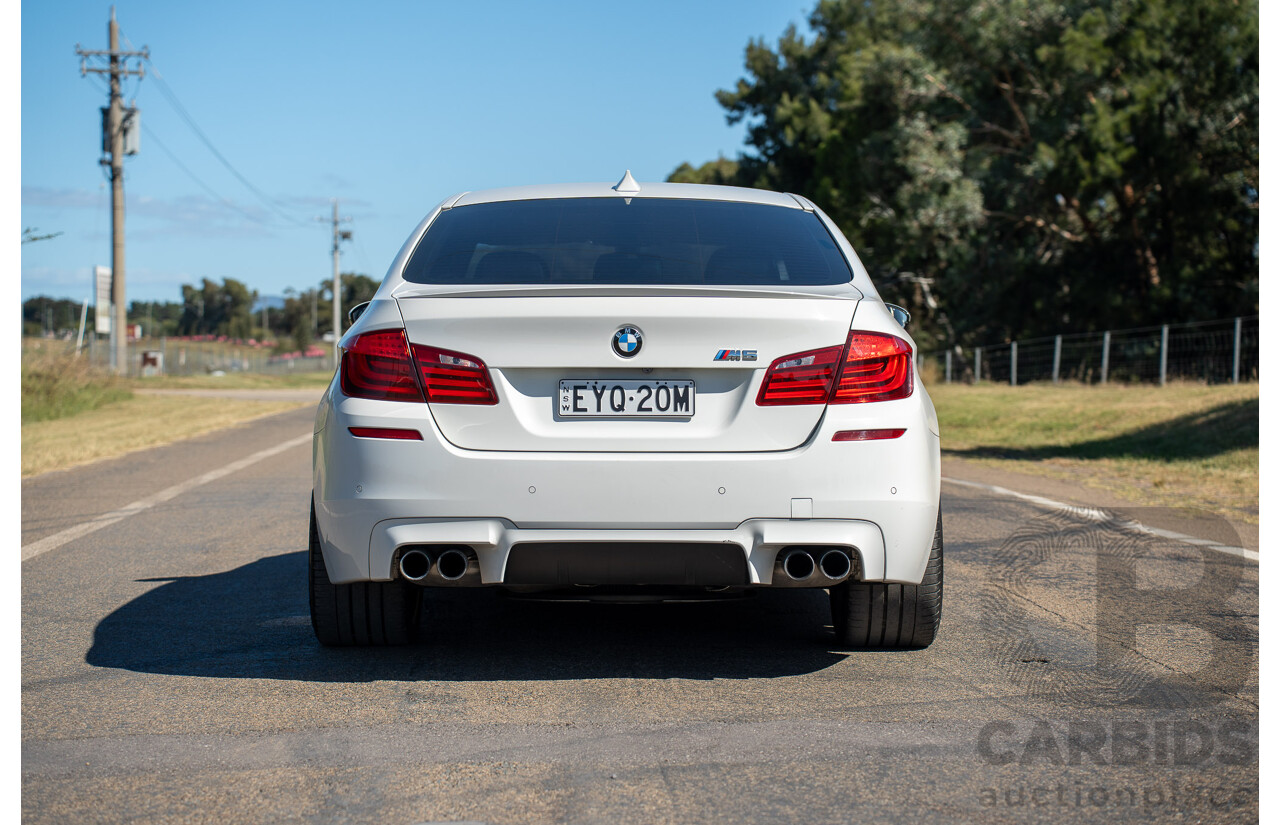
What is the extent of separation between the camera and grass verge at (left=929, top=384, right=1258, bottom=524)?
10656 millimetres

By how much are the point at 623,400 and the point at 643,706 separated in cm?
96

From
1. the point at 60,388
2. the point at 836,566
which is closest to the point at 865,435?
the point at 836,566

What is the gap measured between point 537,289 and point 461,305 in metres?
0.25

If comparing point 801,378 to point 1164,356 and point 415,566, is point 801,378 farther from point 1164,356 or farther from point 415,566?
point 1164,356

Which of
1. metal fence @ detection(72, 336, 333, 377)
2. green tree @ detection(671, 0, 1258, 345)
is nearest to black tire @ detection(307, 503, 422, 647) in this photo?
metal fence @ detection(72, 336, 333, 377)

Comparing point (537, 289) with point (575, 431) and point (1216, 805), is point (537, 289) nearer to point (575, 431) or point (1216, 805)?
point (575, 431)

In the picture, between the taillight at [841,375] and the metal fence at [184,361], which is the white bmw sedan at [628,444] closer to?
the taillight at [841,375]

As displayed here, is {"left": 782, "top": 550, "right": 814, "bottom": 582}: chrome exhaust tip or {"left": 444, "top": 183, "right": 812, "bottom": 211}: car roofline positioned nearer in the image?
{"left": 782, "top": 550, "right": 814, "bottom": 582}: chrome exhaust tip

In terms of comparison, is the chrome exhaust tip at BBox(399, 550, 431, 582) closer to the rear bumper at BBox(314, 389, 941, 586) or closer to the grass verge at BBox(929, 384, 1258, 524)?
the rear bumper at BBox(314, 389, 941, 586)

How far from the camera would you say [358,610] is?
179 inches

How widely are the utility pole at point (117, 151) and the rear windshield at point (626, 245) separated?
119 feet

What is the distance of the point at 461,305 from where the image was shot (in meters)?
4.09

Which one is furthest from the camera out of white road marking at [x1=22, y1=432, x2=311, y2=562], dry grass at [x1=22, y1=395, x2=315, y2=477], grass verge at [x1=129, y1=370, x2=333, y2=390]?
grass verge at [x1=129, y1=370, x2=333, y2=390]

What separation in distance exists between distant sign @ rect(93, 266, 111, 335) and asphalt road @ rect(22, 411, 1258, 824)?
113ft
